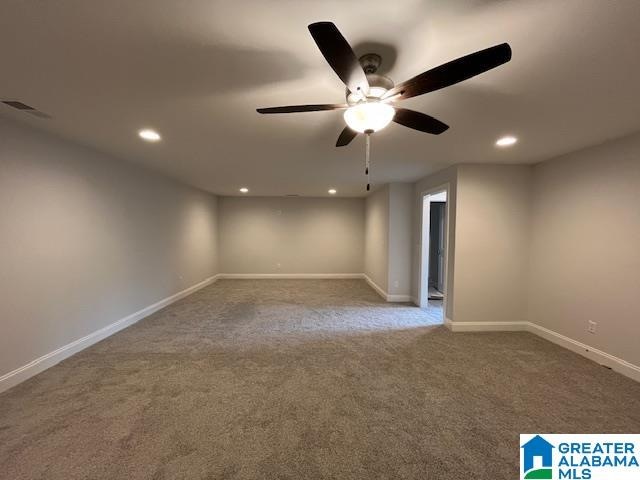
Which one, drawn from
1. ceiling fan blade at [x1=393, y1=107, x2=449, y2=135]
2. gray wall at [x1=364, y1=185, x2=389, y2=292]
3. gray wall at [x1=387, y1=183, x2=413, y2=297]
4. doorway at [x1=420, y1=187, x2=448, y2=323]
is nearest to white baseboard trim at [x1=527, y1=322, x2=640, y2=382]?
doorway at [x1=420, y1=187, x2=448, y2=323]

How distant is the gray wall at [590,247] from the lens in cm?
254

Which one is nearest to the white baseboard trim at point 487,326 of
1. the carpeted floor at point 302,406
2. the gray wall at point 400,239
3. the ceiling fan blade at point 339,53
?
the carpeted floor at point 302,406

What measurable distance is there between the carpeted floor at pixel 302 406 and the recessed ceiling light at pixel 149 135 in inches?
89.2

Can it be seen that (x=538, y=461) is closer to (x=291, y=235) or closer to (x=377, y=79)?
(x=377, y=79)

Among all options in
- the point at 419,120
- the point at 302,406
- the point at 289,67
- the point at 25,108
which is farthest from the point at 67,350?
the point at 419,120

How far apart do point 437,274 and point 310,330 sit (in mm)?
4207

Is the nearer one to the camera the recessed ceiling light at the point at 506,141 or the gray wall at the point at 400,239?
the recessed ceiling light at the point at 506,141

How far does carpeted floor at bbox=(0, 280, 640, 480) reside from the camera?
1583mm

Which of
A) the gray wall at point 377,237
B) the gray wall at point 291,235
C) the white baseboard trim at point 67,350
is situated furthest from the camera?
the gray wall at point 291,235

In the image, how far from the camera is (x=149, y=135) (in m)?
2.64

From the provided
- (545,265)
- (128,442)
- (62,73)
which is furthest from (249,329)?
(545,265)

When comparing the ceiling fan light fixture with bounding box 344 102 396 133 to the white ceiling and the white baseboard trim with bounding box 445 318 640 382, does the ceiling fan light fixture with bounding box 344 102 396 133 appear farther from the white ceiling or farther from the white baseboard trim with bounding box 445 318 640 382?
the white baseboard trim with bounding box 445 318 640 382

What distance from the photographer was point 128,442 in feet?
5.65

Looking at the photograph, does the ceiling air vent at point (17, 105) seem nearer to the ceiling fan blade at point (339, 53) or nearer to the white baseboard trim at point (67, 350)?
the white baseboard trim at point (67, 350)
